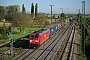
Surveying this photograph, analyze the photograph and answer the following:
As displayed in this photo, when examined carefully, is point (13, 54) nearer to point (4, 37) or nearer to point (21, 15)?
point (4, 37)

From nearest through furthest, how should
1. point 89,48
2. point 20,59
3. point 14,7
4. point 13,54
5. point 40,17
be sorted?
point 20,59
point 13,54
point 89,48
point 40,17
point 14,7

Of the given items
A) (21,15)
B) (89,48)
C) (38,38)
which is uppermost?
(21,15)

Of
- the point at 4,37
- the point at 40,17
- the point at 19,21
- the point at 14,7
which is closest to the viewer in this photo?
the point at 4,37

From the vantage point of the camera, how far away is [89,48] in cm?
3294

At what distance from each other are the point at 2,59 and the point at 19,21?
26.9 m

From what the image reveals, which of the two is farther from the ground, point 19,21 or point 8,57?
point 19,21

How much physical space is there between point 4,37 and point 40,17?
32053 mm

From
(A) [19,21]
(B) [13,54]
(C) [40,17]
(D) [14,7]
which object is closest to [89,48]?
(B) [13,54]

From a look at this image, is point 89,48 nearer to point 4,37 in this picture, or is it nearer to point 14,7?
point 4,37

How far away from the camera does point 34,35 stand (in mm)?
28391

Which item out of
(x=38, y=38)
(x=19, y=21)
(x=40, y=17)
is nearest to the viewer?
(x=38, y=38)

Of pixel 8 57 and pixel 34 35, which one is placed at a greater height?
pixel 34 35

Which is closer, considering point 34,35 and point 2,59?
point 2,59

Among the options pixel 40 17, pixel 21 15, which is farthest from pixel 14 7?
pixel 21 15
